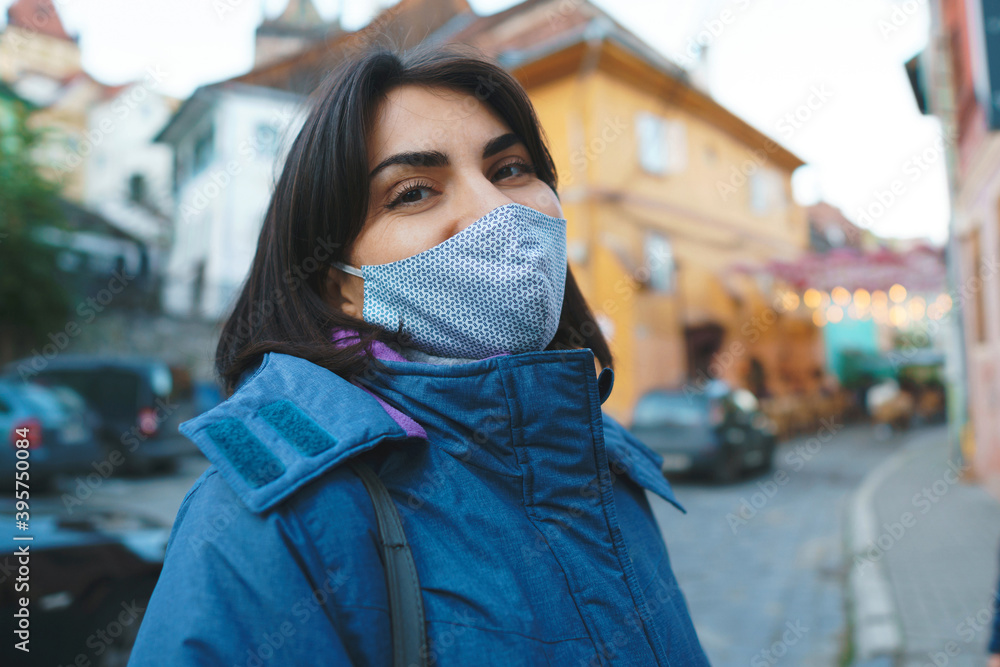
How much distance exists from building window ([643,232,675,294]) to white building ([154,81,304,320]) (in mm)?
11807

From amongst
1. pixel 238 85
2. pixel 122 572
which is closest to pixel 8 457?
pixel 122 572

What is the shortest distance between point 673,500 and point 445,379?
75 centimetres

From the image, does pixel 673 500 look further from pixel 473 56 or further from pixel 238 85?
pixel 238 85

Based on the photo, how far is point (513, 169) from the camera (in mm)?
1502

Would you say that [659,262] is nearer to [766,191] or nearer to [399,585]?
[766,191]

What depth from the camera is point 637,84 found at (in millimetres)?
16234

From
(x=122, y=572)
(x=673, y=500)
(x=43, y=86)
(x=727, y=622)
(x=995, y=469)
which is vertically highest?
(x=43, y=86)

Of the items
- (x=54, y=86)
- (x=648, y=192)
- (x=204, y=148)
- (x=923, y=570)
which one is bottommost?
(x=923, y=570)

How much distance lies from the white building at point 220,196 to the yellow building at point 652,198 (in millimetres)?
8000

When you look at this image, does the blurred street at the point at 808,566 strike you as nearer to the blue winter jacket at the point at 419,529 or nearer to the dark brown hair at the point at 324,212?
the blue winter jacket at the point at 419,529

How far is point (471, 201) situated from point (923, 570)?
6.19m

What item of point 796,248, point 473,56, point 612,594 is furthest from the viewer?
point 796,248

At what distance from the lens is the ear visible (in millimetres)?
1390

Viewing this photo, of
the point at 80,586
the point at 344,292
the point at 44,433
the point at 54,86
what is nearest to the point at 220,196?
the point at 44,433
